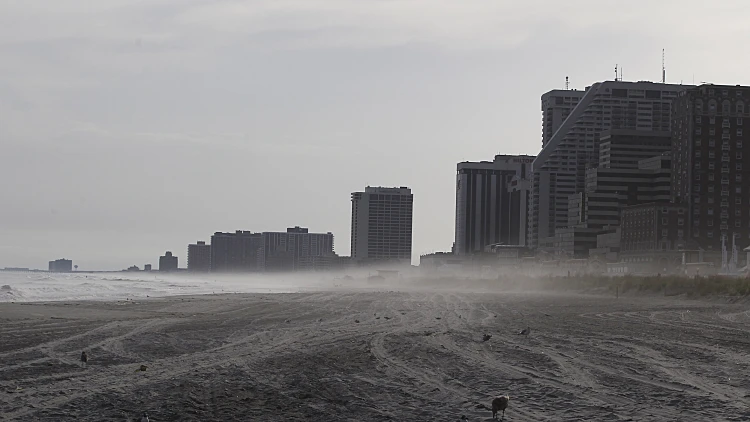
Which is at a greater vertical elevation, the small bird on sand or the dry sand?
the small bird on sand

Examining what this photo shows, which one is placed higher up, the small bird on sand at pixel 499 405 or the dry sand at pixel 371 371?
the small bird on sand at pixel 499 405

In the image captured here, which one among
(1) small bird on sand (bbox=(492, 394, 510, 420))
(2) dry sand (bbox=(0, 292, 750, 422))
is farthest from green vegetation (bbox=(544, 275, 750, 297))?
(1) small bird on sand (bbox=(492, 394, 510, 420))

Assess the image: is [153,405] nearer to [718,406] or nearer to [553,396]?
[553,396]

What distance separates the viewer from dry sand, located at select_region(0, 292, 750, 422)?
1712 centimetres

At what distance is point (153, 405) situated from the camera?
1752cm

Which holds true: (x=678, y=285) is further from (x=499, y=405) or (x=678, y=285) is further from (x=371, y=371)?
(x=499, y=405)

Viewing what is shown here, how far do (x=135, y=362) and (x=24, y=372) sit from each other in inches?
121

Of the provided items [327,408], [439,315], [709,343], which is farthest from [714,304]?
[327,408]

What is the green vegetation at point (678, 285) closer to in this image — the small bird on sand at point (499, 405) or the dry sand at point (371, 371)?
the dry sand at point (371, 371)

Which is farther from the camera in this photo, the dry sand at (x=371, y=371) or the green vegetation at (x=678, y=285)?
the green vegetation at (x=678, y=285)

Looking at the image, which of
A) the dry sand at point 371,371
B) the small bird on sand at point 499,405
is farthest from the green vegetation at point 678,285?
the small bird on sand at point 499,405

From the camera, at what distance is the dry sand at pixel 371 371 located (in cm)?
1712

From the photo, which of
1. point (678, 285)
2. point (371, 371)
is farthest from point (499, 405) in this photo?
point (678, 285)

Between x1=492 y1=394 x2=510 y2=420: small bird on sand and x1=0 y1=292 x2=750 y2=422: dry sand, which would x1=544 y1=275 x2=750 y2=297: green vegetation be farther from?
x1=492 y1=394 x2=510 y2=420: small bird on sand
